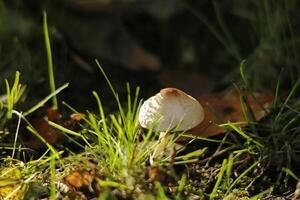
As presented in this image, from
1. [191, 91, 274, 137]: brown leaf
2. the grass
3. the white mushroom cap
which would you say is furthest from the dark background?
the white mushroom cap

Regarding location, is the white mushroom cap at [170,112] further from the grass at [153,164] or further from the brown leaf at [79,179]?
Result: the brown leaf at [79,179]

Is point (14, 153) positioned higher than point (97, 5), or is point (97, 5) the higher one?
point (97, 5)

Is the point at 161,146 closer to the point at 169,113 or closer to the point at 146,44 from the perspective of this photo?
the point at 169,113

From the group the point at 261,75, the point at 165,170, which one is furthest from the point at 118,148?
the point at 261,75

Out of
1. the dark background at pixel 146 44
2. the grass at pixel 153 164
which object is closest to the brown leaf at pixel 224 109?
the grass at pixel 153 164

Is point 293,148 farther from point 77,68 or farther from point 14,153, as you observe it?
point 77,68
